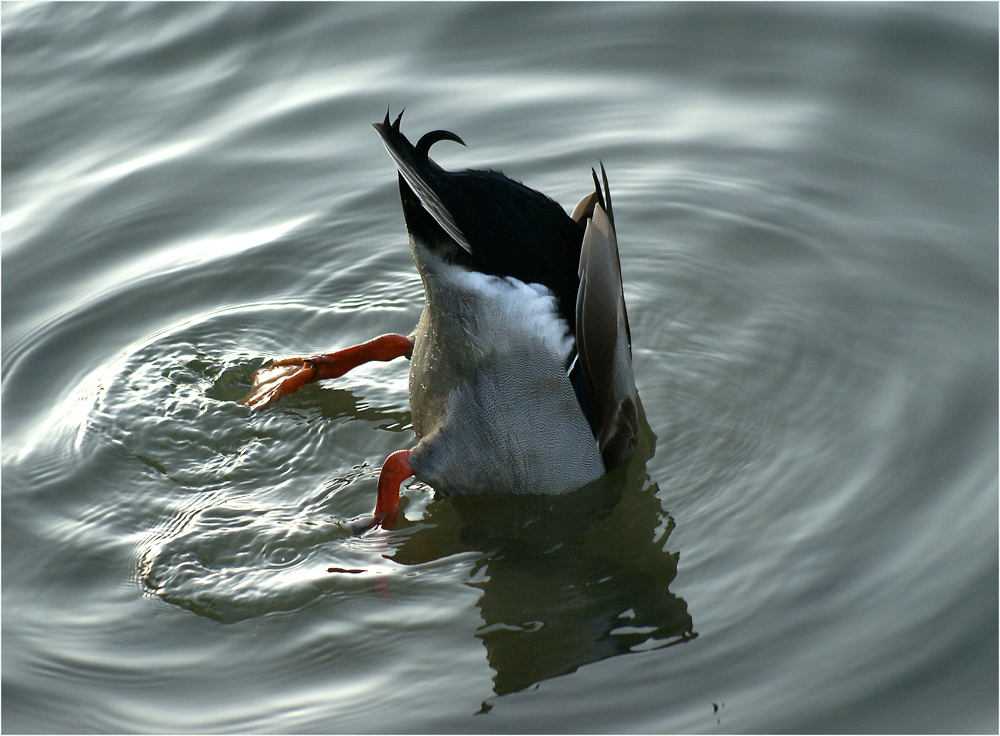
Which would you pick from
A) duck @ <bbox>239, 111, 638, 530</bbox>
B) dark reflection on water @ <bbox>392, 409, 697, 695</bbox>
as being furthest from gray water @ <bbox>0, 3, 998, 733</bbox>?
duck @ <bbox>239, 111, 638, 530</bbox>

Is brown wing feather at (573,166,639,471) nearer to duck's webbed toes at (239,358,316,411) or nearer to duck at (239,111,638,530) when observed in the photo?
duck at (239,111,638,530)

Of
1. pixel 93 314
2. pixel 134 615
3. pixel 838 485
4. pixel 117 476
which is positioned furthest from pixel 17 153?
pixel 838 485

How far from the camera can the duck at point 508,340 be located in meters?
3.19

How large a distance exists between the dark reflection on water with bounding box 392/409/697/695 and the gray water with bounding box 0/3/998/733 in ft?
0.04

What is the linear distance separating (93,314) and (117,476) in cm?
116

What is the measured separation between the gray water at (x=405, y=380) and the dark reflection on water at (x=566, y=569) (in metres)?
0.01

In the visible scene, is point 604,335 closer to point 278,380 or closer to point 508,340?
point 508,340

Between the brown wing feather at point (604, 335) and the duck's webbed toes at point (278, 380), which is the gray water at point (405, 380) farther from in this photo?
the brown wing feather at point (604, 335)

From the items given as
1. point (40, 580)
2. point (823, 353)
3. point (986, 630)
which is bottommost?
point (986, 630)

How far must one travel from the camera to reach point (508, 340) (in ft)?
11.0

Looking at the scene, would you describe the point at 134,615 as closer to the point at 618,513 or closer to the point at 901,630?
the point at 618,513

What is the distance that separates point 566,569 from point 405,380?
1283 mm

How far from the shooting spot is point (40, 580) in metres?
3.46

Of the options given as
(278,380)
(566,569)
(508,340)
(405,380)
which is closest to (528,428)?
(508,340)
